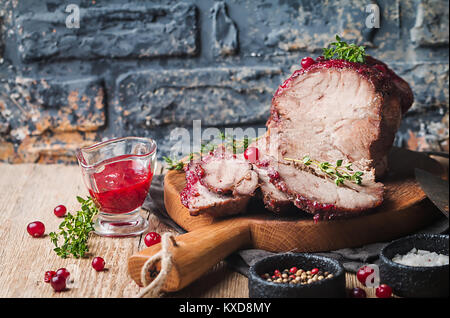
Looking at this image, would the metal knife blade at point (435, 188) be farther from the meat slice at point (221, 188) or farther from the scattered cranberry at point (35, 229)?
the scattered cranberry at point (35, 229)

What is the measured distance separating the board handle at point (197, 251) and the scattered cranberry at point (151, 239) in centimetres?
24

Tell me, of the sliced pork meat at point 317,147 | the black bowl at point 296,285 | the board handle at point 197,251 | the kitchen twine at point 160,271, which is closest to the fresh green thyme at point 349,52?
the sliced pork meat at point 317,147

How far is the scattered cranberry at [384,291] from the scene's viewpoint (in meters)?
1.90

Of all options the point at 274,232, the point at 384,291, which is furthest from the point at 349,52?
the point at 384,291

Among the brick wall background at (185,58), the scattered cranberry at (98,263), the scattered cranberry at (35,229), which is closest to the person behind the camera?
the scattered cranberry at (98,263)

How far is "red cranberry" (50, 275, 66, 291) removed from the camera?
198 centimetres

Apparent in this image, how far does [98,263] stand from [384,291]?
105 centimetres

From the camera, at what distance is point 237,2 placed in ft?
12.1

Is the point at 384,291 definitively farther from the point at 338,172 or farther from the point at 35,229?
the point at 35,229

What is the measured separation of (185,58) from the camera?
380cm

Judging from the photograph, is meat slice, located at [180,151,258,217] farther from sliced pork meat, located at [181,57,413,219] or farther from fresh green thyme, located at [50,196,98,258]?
fresh green thyme, located at [50,196,98,258]

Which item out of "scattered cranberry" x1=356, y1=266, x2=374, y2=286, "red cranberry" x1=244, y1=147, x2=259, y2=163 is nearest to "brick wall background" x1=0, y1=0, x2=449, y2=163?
"red cranberry" x1=244, y1=147, x2=259, y2=163

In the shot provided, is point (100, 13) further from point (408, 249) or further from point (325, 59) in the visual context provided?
point (408, 249)
